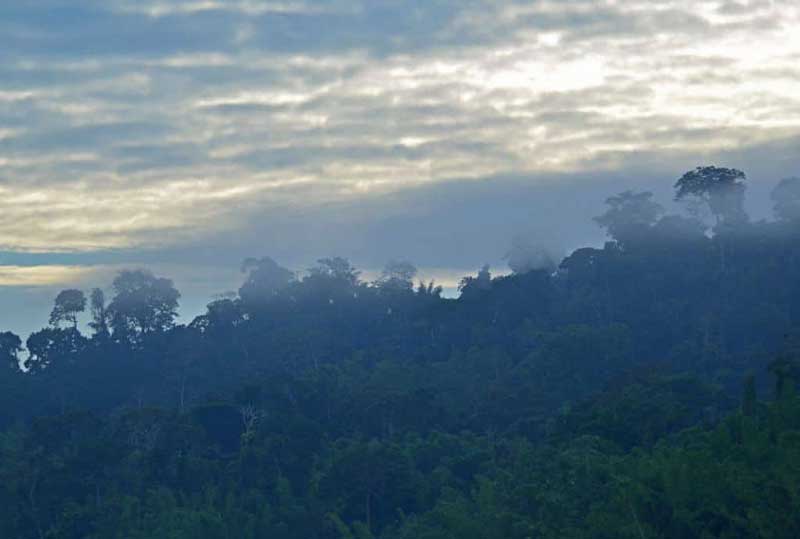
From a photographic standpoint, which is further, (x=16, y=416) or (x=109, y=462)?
(x=16, y=416)

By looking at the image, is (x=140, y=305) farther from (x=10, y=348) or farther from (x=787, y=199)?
(x=787, y=199)

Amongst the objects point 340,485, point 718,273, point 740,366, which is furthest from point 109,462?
point 718,273

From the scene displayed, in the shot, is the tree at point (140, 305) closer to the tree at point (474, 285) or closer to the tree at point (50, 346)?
the tree at point (50, 346)

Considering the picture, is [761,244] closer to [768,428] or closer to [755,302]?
[755,302]

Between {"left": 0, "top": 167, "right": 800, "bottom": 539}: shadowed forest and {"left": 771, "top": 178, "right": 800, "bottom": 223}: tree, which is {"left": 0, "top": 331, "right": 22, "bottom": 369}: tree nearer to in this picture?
{"left": 0, "top": 167, "right": 800, "bottom": 539}: shadowed forest

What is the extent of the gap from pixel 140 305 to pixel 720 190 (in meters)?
41.9

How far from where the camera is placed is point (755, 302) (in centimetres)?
6269

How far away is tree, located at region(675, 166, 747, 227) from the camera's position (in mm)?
70250

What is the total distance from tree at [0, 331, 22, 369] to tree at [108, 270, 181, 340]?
694 cm

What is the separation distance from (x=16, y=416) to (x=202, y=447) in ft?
77.2

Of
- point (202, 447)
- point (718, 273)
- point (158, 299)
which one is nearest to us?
point (202, 447)

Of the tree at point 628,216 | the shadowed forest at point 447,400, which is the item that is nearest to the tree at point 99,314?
the shadowed forest at point 447,400

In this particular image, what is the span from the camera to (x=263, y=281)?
8825cm

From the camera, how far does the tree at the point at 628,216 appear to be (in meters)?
75.0
